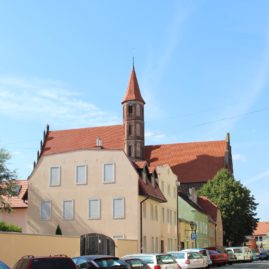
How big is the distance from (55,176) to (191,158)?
2628 inches

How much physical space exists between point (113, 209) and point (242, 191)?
133 ft

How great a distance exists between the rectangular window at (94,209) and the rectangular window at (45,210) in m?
3.57

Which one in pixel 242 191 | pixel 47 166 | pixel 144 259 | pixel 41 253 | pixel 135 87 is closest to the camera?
pixel 144 259

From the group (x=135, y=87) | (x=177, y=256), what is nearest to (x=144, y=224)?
(x=177, y=256)

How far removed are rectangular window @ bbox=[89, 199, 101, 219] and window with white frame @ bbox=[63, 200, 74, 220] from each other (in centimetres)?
155

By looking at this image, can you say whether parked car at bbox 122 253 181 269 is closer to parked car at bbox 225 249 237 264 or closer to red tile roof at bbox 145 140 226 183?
parked car at bbox 225 249 237 264

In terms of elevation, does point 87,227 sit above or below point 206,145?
below

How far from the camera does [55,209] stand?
144 feet

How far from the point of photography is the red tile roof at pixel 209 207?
74500 millimetres

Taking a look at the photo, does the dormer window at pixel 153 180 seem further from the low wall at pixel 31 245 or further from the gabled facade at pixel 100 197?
the low wall at pixel 31 245

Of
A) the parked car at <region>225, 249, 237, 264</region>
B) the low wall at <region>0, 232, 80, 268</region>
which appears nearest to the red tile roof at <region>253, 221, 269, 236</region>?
the parked car at <region>225, 249, 237, 264</region>

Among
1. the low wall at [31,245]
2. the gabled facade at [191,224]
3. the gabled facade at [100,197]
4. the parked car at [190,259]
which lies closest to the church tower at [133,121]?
the gabled facade at [191,224]

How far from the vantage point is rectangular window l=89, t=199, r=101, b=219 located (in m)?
42.7

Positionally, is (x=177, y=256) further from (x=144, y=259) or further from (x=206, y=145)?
(x=206, y=145)
